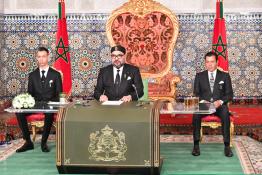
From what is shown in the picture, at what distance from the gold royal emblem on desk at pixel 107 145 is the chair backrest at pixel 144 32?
11.3 feet

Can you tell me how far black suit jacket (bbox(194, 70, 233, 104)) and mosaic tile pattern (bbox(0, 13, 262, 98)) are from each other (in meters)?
2.90

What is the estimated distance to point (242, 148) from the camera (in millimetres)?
6281

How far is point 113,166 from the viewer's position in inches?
194

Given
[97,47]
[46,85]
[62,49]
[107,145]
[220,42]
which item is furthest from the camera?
[97,47]

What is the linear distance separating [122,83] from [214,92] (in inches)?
47.4

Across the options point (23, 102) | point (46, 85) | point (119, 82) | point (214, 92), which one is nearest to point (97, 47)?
point (46, 85)

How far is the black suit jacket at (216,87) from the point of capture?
619 cm

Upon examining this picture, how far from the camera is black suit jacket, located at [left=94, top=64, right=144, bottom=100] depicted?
6086mm

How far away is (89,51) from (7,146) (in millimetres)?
3297

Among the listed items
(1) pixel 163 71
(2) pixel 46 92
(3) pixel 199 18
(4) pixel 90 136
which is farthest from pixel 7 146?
(3) pixel 199 18

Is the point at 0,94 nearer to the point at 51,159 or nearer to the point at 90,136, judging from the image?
the point at 51,159

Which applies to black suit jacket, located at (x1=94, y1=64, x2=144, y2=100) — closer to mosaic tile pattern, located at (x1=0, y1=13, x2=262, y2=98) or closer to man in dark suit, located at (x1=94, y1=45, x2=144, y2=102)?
man in dark suit, located at (x1=94, y1=45, x2=144, y2=102)

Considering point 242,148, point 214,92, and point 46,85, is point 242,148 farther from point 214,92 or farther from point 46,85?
point 46,85

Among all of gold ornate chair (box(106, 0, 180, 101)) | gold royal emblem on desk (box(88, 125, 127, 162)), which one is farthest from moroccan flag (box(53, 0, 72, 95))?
gold royal emblem on desk (box(88, 125, 127, 162))
